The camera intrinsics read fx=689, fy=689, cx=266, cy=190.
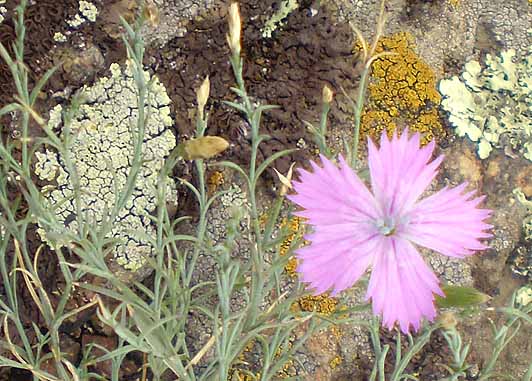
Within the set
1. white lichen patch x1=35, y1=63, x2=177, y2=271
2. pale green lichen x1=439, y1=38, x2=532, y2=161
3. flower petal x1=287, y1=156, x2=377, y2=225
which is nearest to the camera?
flower petal x1=287, y1=156, x2=377, y2=225

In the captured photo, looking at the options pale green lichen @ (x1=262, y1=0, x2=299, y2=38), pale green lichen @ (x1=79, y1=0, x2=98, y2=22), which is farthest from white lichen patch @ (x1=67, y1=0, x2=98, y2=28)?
pale green lichen @ (x1=262, y1=0, x2=299, y2=38)

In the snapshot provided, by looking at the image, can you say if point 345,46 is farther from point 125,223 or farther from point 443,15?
point 125,223

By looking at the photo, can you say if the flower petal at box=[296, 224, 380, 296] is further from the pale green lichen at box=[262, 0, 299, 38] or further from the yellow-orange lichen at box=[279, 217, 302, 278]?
the pale green lichen at box=[262, 0, 299, 38]

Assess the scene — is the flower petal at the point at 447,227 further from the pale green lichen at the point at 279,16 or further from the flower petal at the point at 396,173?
the pale green lichen at the point at 279,16

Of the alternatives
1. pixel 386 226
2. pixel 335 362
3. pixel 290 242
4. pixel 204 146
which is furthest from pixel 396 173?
pixel 335 362

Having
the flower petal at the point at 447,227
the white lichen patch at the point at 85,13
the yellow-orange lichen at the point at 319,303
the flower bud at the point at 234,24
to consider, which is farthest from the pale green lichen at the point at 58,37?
the flower petal at the point at 447,227
